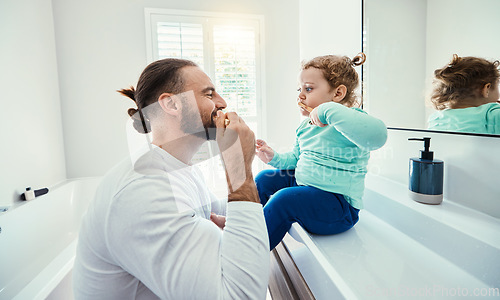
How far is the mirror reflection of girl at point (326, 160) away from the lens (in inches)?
26.8

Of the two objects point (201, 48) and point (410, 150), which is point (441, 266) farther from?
point (201, 48)

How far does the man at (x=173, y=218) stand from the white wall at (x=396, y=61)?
2.07ft

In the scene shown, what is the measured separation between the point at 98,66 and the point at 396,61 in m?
1.81

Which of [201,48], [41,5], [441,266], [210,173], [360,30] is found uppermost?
[41,5]

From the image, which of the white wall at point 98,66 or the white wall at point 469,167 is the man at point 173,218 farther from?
the white wall at point 98,66

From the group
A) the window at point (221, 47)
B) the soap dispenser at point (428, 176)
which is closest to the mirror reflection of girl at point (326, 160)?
the soap dispenser at point (428, 176)

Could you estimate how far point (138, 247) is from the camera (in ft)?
1.34

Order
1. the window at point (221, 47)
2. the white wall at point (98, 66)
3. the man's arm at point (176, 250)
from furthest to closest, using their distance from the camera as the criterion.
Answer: the window at point (221, 47) → the white wall at point (98, 66) → the man's arm at point (176, 250)

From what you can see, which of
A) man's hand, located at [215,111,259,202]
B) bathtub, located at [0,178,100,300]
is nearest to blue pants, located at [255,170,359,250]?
man's hand, located at [215,111,259,202]

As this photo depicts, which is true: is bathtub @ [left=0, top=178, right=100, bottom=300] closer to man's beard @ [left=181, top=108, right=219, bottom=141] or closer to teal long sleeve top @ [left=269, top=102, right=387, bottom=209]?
man's beard @ [left=181, top=108, right=219, bottom=141]

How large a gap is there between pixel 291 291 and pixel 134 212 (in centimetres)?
45

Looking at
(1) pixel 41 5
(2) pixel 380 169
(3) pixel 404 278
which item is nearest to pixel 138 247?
(3) pixel 404 278

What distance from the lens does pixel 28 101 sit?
139 centimetres

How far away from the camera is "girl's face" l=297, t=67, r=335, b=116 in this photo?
86 cm
